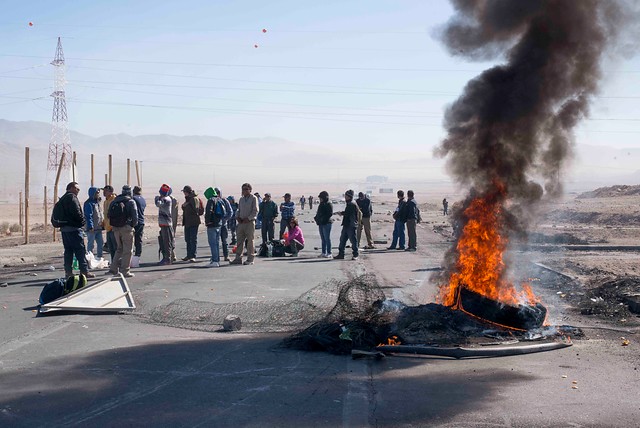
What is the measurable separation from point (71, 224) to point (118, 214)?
1125 millimetres

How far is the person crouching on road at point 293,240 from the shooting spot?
65.2 feet

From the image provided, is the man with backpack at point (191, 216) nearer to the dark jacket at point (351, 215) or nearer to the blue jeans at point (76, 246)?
the dark jacket at point (351, 215)

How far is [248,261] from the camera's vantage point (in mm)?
17422

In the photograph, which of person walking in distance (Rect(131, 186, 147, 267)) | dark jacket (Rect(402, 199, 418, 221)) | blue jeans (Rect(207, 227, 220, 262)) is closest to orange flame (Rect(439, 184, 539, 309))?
blue jeans (Rect(207, 227, 220, 262))

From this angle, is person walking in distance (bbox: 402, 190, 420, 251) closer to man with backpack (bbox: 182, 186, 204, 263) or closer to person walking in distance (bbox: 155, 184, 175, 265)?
man with backpack (bbox: 182, 186, 204, 263)

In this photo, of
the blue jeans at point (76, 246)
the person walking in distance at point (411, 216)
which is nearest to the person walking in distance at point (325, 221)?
the person walking in distance at point (411, 216)

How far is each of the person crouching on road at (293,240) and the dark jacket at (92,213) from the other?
5338mm

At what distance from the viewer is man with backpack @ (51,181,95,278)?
42.0 ft

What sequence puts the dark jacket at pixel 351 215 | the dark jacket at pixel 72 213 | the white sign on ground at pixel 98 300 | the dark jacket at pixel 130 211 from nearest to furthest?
the white sign on ground at pixel 98 300
the dark jacket at pixel 72 213
the dark jacket at pixel 130 211
the dark jacket at pixel 351 215

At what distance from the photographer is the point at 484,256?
31.9ft

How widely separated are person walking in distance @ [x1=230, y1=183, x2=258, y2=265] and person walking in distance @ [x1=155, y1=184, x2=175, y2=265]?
5.09 ft

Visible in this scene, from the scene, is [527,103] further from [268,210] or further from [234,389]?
[268,210]

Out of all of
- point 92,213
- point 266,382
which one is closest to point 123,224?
point 92,213

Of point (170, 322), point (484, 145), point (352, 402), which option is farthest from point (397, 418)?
point (484, 145)
